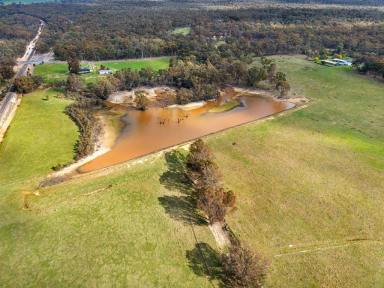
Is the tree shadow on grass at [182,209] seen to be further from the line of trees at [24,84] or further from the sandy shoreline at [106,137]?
the line of trees at [24,84]

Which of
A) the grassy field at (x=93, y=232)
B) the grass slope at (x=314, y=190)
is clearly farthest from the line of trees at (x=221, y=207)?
the grassy field at (x=93, y=232)

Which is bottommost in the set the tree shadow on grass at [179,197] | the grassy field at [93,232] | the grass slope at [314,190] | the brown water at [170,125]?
the brown water at [170,125]

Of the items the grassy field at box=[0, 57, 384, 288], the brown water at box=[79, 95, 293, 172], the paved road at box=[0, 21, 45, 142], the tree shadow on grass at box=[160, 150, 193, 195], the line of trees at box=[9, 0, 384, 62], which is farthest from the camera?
the line of trees at box=[9, 0, 384, 62]

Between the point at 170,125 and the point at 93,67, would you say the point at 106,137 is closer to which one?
the point at 170,125

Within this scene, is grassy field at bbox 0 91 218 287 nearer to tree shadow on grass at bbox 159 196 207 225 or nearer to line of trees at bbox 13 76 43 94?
tree shadow on grass at bbox 159 196 207 225

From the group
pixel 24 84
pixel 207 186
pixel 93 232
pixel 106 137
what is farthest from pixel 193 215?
pixel 24 84

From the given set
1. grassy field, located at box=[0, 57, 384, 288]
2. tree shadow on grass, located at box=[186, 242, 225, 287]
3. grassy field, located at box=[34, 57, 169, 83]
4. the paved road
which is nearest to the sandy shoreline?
grassy field, located at box=[0, 57, 384, 288]

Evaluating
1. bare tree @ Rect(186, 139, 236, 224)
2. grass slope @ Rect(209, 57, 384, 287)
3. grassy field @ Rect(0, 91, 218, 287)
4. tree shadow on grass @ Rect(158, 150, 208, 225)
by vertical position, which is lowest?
grass slope @ Rect(209, 57, 384, 287)
